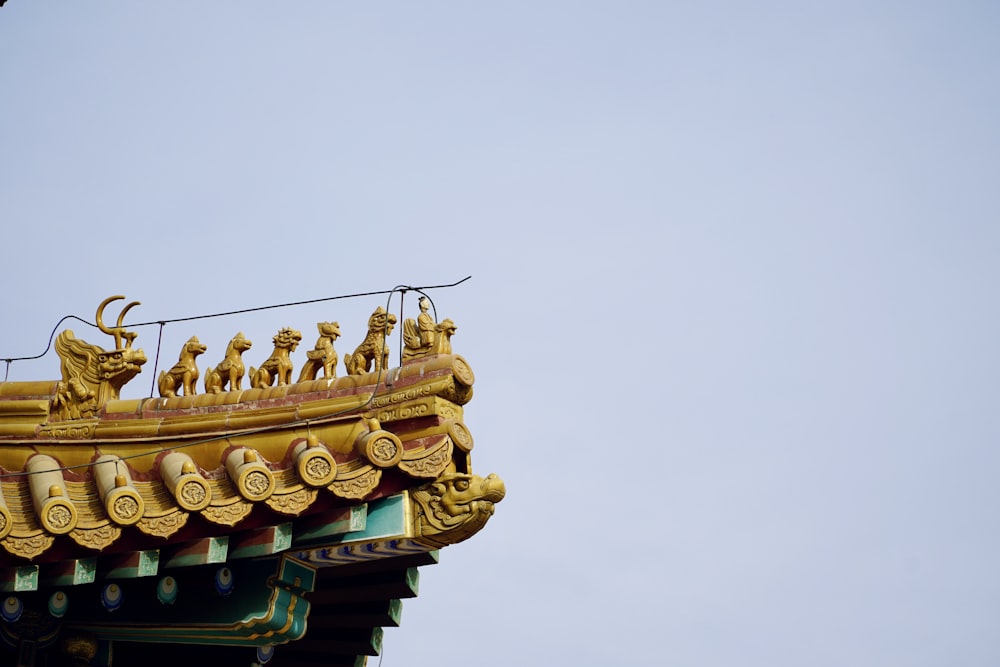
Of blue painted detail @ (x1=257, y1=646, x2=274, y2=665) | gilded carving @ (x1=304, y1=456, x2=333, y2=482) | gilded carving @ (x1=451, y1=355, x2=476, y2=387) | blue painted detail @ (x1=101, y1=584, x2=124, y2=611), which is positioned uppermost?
gilded carving @ (x1=451, y1=355, x2=476, y2=387)

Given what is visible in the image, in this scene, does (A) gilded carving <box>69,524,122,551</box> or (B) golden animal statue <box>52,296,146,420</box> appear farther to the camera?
(B) golden animal statue <box>52,296,146,420</box>

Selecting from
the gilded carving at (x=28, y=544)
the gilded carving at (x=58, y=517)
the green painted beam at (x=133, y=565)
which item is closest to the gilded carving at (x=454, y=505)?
the green painted beam at (x=133, y=565)

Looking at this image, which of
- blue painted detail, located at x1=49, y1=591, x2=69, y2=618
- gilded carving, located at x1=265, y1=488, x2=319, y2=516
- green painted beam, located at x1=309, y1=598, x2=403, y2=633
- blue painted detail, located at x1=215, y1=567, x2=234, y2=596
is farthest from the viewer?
green painted beam, located at x1=309, y1=598, x2=403, y2=633

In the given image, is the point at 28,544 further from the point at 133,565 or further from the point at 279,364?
the point at 279,364

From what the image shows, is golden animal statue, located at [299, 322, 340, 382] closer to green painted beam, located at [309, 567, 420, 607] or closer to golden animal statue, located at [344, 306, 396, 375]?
golden animal statue, located at [344, 306, 396, 375]

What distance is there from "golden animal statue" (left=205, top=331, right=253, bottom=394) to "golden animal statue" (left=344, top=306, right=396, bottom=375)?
0.97m

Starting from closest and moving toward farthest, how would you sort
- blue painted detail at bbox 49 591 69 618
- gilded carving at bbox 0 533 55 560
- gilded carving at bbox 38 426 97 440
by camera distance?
1. gilded carving at bbox 0 533 55 560
2. blue painted detail at bbox 49 591 69 618
3. gilded carving at bbox 38 426 97 440

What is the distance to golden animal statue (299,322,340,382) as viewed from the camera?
1031 cm

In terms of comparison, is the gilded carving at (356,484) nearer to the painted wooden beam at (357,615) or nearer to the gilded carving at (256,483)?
the gilded carving at (256,483)

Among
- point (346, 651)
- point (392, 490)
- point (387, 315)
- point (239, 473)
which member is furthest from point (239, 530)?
point (346, 651)

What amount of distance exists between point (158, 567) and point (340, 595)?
223cm

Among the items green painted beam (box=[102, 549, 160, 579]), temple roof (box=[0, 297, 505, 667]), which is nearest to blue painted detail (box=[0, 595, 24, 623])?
temple roof (box=[0, 297, 505, 667])

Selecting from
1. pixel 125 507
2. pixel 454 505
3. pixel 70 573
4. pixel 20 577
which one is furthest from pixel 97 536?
pixel 454 505

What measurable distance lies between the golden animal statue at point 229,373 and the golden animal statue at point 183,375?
0.12 metres
